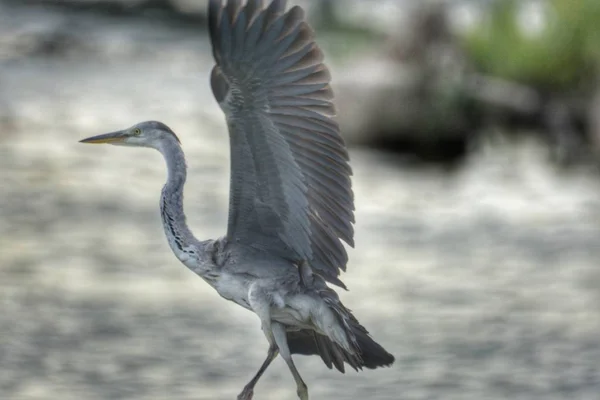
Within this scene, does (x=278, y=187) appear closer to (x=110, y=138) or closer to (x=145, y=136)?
(x=145, y=136)

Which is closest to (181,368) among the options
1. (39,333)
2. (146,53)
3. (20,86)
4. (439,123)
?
(39,333)

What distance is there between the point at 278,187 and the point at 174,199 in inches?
23.4

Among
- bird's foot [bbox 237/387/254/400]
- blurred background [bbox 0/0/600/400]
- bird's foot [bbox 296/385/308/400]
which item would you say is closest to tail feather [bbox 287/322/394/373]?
bird's foot [bbox 296/385/308/400]

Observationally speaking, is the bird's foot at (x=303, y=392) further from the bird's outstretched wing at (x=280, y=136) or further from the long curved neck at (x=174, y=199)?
the long curved neck at (x=174, y=199)

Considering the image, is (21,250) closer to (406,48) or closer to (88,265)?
(88,265)

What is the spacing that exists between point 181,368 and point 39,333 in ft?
4.56

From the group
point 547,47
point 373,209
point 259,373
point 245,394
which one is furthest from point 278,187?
point 547,47

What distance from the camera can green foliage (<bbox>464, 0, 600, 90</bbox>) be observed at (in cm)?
1698

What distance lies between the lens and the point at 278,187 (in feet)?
20.5

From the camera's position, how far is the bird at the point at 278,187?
583 centimetres

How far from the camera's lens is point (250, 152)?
19.8 ft

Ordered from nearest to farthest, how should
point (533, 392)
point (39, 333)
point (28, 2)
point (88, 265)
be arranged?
point (533, 392)
point (39, 333)
point (88, 265)
point (28, 2)

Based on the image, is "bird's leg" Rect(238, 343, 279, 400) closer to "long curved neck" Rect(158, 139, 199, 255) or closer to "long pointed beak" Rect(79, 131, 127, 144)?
"long curved neck" Rect(158, 139, 199, 255)

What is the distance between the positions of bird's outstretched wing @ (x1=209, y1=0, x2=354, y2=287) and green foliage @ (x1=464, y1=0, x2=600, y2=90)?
1113 centimetres
